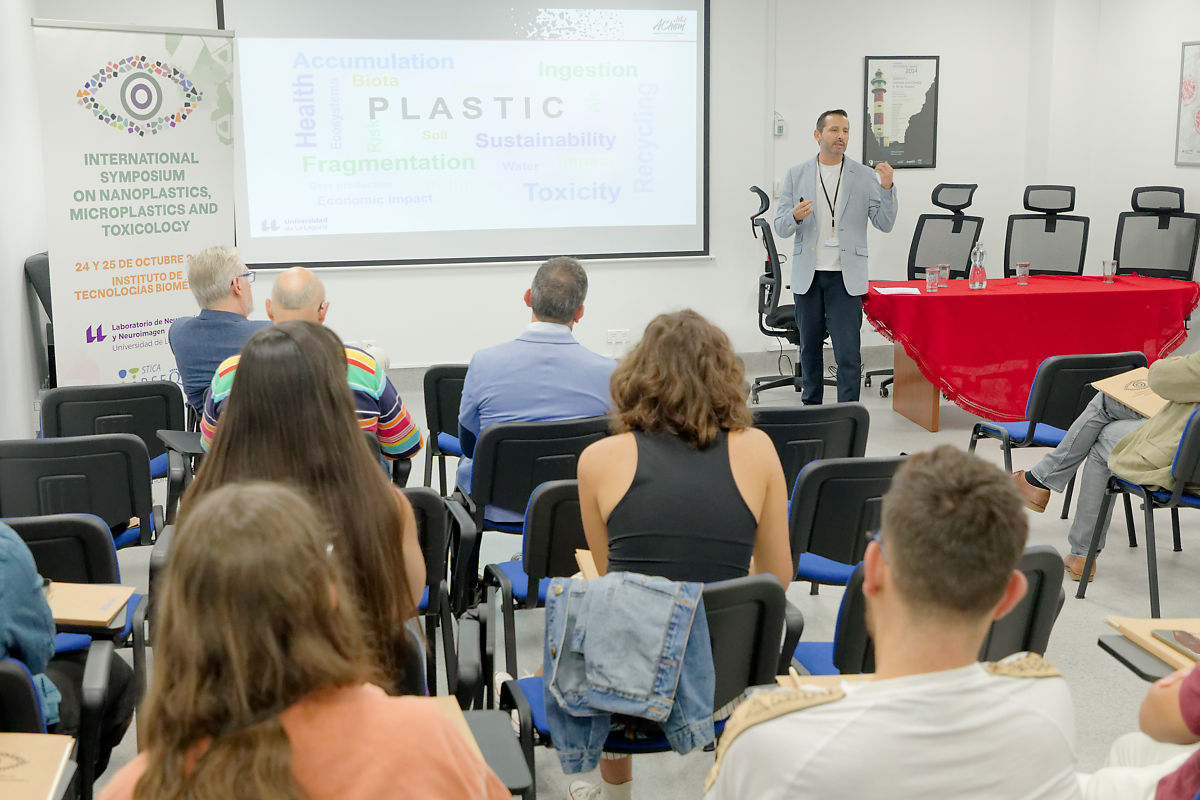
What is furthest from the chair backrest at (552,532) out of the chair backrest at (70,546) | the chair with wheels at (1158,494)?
the chair with wheels at (1158,494)

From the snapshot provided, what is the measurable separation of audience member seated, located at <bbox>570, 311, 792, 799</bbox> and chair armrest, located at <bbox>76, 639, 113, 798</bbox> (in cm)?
97

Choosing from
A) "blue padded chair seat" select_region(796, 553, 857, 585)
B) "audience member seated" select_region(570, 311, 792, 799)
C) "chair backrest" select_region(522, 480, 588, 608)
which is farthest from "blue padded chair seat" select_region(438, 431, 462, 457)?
"audience member seated" select_region(570, 311, 792, 799)

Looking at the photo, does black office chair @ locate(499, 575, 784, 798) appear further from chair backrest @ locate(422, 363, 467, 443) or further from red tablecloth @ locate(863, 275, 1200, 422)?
red tablecloth @ locate(863, 275, 1200, 422)

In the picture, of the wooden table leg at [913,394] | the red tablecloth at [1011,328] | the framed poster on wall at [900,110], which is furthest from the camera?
the framed poster on wall at [900,110]

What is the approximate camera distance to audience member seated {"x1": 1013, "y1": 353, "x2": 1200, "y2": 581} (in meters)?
3.41

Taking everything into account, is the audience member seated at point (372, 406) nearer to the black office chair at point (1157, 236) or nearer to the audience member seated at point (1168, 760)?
the audience member seated at point (1168, 760)

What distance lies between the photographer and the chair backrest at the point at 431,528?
8.15 ft

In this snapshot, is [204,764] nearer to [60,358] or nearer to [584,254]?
[60,358]

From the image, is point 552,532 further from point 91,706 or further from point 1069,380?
point 1069,380

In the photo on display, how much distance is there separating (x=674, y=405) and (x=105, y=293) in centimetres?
376

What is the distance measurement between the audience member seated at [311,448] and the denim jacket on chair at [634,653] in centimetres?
31

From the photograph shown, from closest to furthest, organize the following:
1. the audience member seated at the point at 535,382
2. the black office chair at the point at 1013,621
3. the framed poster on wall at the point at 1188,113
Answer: the black office chair at the point at 1013,621, the audience member seated at the point at 535,382, the framed poster on wall at the point at 1188,113

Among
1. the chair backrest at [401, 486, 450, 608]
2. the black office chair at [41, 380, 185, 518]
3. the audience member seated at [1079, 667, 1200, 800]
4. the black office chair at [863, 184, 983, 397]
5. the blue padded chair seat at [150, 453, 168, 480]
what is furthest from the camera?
the black office chair at [863, 184, 983, 397]

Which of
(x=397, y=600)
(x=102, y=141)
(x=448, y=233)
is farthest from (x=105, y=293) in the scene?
(x=397, y=600)
